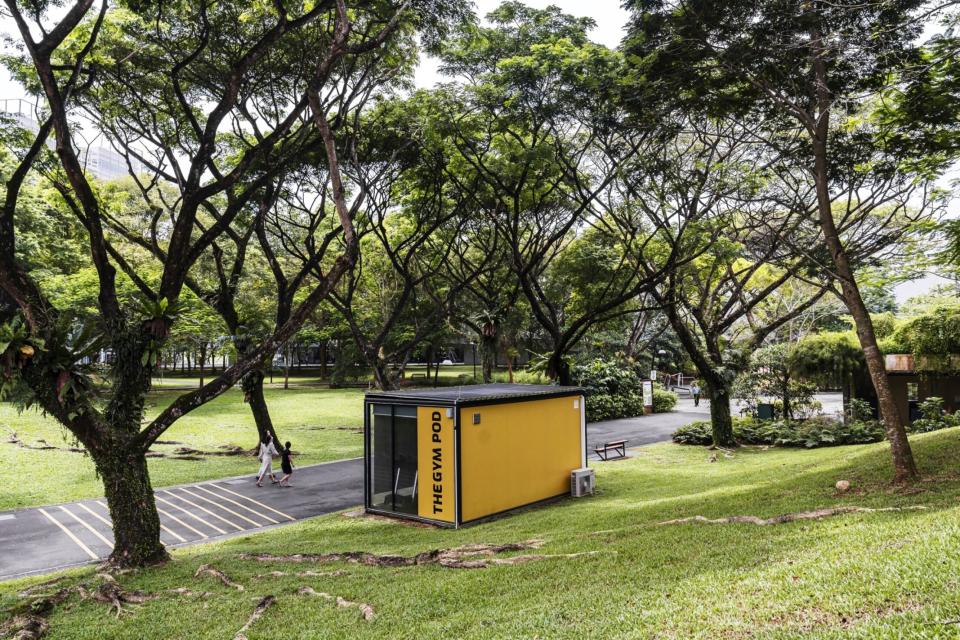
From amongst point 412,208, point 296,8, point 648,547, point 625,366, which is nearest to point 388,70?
point 296,8

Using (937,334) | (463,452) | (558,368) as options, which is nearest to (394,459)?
(463,452)

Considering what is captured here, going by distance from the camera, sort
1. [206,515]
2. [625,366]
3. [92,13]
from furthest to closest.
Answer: [625,366]
[206,515]
[92,13]

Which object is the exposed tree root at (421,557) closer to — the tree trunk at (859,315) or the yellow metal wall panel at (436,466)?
the yellow metal wall panel at (436,466)

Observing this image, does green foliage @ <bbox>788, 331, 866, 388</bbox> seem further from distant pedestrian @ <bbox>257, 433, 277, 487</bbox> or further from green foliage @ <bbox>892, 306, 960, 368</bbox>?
distant pedestrian @ <bbox>257, 433, 277, 487</bbox>

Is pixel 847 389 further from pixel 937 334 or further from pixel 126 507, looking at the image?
pixel 126 507

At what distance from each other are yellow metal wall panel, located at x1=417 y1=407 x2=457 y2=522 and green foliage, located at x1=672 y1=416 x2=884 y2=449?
14324mm

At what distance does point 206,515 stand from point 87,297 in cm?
1857

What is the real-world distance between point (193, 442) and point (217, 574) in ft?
55.9

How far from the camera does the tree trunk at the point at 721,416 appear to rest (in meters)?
23.4

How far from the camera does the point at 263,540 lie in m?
12.9

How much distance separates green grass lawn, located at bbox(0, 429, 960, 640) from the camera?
5.46 metres

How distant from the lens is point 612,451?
23484mm

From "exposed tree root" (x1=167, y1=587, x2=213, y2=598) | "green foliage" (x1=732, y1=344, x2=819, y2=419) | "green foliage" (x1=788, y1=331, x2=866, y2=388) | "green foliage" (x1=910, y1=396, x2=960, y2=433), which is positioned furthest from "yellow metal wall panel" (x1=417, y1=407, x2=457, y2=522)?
"green foliage" (x1=788, y1=331, x2=866, y2=388)

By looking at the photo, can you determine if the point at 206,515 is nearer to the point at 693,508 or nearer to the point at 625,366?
the point at 693,508
